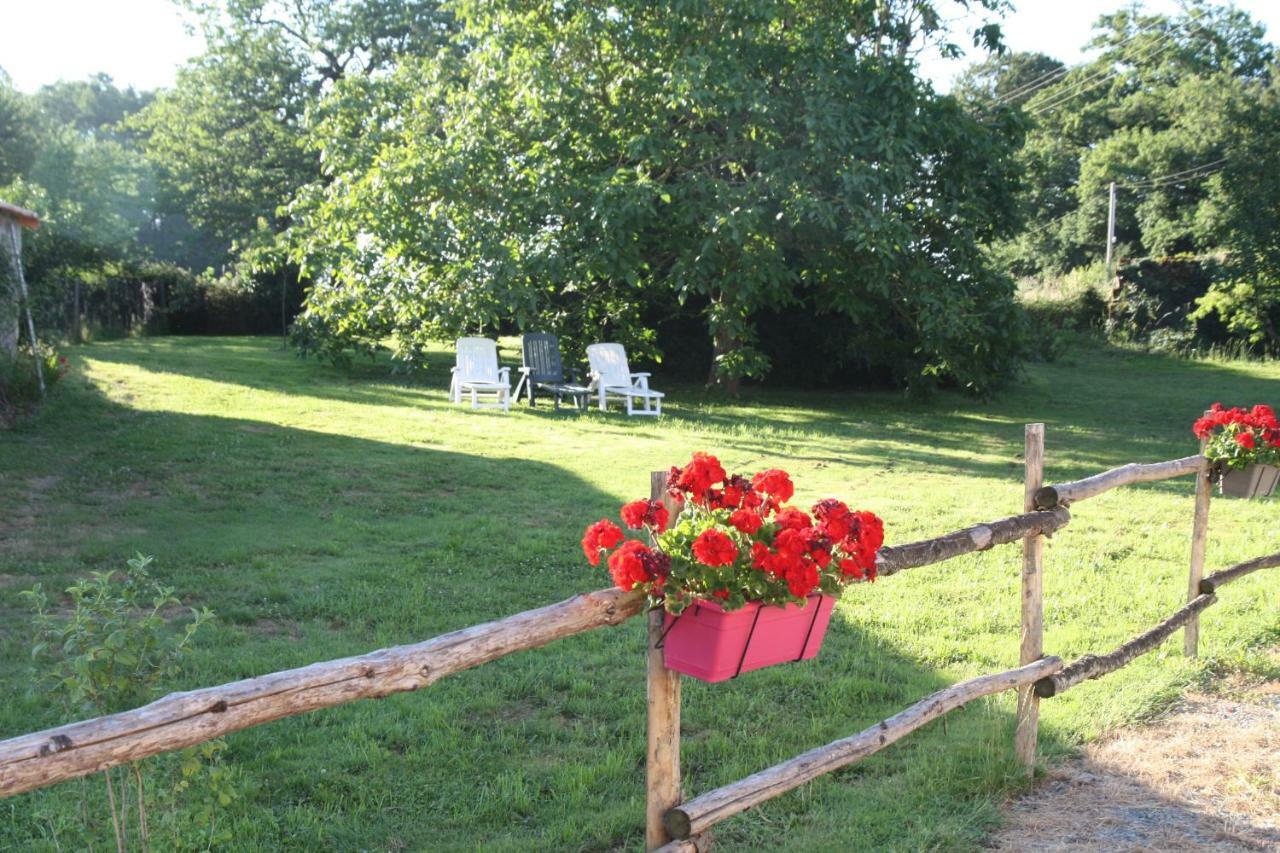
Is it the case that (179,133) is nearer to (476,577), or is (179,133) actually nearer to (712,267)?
(712,267)

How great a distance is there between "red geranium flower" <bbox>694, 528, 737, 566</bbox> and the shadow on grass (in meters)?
1.34

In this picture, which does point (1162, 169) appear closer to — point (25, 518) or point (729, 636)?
point (25, 518)

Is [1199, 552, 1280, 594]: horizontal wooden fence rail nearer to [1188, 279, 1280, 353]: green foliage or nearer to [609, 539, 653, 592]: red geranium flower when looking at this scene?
[609, 539, 653, 592]: red geranium flower

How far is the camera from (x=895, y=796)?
380 centimetres

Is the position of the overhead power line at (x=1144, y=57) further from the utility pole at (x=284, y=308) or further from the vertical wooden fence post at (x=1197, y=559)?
the vertical wooden fence post at (x=1197, y=559)

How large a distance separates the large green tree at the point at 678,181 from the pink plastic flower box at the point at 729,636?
404 inches

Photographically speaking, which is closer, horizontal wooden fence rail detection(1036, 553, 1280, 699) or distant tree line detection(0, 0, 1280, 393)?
horizontal wooden fence rail detection(1036, 553, 1280, 699)

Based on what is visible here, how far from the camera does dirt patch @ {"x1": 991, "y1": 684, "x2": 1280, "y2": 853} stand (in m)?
3.53

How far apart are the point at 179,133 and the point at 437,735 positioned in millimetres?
30098

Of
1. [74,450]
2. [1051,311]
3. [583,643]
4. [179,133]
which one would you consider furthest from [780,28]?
[179,133]

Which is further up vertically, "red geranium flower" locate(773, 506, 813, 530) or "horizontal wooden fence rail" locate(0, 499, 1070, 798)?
"red geranium flower" locate(773, 506, 813, 530)

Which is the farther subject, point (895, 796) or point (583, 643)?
point (583, 643)

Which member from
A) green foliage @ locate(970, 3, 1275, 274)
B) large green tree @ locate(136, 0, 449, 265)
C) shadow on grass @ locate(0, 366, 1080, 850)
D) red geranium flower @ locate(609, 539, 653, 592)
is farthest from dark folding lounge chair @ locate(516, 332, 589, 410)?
green foliage @ locate(970, 3, 1275, 274)

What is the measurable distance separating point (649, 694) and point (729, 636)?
0.29 m
